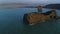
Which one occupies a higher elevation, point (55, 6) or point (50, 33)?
point (55, 6)

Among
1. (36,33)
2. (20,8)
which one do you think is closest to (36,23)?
(36,33)

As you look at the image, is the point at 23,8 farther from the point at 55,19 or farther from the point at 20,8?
the point at 55,19

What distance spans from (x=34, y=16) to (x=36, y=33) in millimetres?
522

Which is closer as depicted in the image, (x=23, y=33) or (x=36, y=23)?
(x=23, y=33)

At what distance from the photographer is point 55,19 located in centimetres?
232

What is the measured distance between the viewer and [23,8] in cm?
291

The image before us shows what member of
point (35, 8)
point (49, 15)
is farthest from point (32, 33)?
point (35, 8)

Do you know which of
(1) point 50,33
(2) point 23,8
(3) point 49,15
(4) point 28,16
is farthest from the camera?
(2) point 23,8

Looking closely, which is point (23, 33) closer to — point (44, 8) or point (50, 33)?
point (50, 33)

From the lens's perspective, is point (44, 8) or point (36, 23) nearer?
point (36, 23)

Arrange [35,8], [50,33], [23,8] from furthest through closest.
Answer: [23,8] < [35,8] < [50,33]

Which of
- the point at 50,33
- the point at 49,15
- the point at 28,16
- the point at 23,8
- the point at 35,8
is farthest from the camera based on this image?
the point at 23,8

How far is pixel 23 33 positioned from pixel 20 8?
139cm

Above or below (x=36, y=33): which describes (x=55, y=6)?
above
